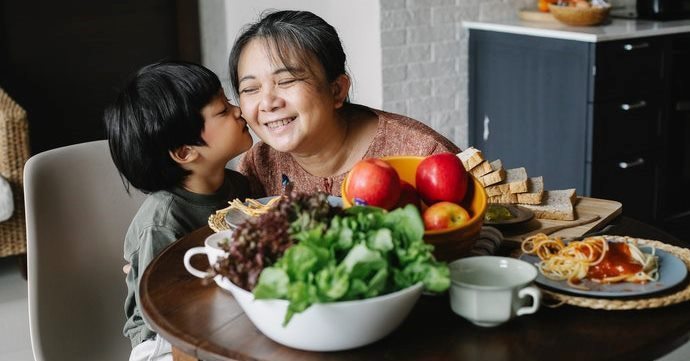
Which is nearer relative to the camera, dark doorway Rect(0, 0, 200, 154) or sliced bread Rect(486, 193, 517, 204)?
sliced bread Rect(486, 193, 517, 204)

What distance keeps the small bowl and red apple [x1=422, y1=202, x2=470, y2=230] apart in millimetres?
2472

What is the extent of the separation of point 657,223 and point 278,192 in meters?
2.28

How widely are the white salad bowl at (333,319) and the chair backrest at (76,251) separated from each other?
79cm

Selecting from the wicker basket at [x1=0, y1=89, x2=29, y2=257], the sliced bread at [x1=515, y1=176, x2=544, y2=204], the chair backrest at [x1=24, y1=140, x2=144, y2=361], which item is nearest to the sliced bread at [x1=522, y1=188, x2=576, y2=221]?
the sliced bread at [x1=515, y1=176, x2=544, y2=204]

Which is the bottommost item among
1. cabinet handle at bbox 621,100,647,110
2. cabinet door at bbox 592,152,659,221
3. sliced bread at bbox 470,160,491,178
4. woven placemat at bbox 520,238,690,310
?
cabinet door at bbox 592,152,659,221

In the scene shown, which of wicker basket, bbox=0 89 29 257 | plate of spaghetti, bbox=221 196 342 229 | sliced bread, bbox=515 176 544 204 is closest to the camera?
plate of spaghetti, bbox=221 196 342 229

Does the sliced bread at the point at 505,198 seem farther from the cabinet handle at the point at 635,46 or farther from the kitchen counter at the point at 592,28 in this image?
the cabinet handle at the point at 635,46

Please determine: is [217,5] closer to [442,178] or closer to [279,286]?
[442,178]

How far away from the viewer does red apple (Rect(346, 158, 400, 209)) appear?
1566 millimetres

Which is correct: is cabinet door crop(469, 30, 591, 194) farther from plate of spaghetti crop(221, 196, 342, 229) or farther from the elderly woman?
plate of spaghetti crop(221, 196, 342, 229)

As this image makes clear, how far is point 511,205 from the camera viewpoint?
1.91m

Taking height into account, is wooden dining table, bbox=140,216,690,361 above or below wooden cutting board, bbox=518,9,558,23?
below

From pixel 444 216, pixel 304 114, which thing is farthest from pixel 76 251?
pixel 444 216

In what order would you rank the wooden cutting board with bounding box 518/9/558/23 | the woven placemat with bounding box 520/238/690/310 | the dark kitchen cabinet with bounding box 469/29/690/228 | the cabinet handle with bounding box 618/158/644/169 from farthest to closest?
the wooden cutting board with bounding box 518/9/558/23, the cabinet handle with bounding box 618/158/644/169, the dark kitchen cabinet with bounding box 469/29/690/228, the woven placemat with bounding box 520/238/690/310
